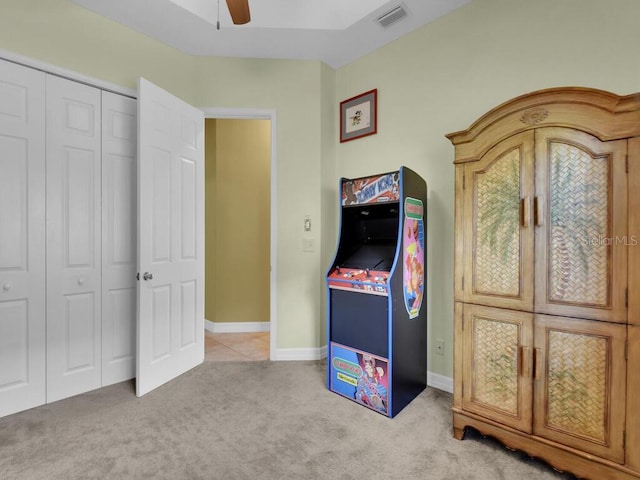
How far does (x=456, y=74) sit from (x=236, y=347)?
11.1 feet

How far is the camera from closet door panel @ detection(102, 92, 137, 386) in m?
2.57

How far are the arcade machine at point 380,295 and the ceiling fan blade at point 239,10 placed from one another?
4.10ft

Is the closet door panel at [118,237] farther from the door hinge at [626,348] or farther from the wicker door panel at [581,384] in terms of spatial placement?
the door hinge at [626,348]

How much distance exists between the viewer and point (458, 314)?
194 centimetres

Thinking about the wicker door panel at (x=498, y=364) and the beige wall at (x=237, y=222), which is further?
the beige wall at (x=237, y=222)

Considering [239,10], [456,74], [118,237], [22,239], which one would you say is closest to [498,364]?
[456,74]

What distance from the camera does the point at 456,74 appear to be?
2.47 meters

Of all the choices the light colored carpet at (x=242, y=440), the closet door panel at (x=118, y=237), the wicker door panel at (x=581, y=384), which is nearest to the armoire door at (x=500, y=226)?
the wicker door panel at (x=581, y=384)

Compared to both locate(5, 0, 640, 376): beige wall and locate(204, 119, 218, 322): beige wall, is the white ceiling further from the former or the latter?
locate(204, 119, 218, 322): beige wall

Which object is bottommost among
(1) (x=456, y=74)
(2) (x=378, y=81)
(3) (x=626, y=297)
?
(3) (x=626, y=297)

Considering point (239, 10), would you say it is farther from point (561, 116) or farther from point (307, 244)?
point (307, 244)

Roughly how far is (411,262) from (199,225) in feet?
6.44

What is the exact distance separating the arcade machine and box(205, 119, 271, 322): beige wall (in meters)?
1.91

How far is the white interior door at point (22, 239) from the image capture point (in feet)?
6.96
